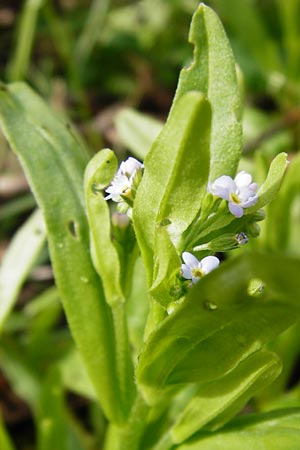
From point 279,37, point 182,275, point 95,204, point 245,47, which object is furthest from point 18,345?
point 279,37

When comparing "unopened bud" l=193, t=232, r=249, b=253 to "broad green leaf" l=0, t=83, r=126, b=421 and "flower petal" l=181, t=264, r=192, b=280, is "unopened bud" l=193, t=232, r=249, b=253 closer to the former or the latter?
"flower petal" l=181, t=264, r=192, b=280

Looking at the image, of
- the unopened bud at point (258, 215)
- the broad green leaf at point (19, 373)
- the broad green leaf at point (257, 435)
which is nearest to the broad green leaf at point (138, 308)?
the broad green leaf at point (257, 435)

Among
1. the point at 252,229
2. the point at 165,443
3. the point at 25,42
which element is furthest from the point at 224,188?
the point at 25,42

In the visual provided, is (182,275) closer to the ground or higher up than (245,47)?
higher up

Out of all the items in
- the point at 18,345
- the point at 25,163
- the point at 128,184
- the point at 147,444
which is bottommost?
the point at 18,345

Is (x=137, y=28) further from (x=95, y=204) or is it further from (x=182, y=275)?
(x=182, y=275)

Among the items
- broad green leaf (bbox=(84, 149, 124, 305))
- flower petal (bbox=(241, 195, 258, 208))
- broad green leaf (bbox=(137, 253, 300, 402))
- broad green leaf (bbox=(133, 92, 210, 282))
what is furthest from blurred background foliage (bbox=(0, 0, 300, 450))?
flower petal (bbox=(241, 195, 258, 208))
